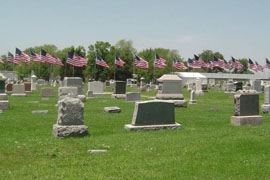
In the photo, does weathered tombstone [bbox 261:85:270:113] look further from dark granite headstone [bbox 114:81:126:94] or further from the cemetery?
dark granite headstone [bbox 114:81:126:94]

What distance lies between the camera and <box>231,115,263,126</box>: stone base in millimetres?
13500

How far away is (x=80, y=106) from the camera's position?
1098cm

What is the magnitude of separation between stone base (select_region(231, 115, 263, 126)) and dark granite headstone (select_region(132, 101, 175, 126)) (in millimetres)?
2793

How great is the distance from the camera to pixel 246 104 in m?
13.8

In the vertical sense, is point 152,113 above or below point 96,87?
below

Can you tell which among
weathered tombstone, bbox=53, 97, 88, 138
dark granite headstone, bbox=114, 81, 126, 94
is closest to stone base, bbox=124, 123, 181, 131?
weathered tombstone, bbox=53, 97, 88, 138

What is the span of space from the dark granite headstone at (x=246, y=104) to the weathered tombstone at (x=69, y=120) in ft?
19.9

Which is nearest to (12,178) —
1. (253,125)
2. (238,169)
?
(238,169)

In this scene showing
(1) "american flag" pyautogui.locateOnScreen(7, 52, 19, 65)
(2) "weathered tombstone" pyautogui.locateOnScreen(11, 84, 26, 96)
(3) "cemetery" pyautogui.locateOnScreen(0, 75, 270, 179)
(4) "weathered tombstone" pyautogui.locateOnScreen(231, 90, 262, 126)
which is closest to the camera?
(3) "cemetery" pyautogui.locateOnScreen(0, 75, 270, 179)

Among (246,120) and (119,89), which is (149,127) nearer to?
(246,120)

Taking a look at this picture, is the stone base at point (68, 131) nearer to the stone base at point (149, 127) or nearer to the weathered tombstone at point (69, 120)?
the weathered tombstone at point (69, 120)

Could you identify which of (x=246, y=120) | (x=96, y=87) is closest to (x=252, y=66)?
(x=96, y=87)

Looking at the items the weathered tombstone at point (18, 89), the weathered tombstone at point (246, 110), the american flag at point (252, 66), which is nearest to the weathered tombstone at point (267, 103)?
the weathered tombstone at point (246, 110)

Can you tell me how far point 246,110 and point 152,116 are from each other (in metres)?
4.03
